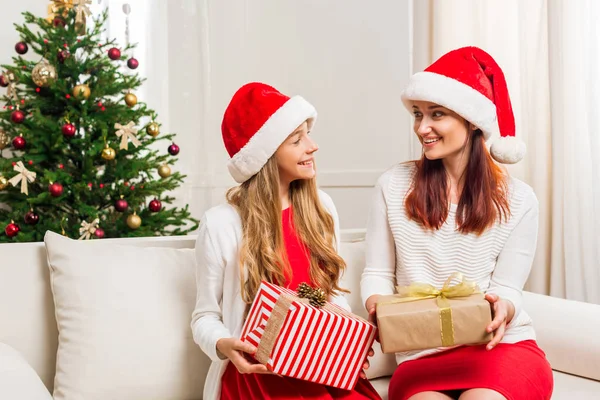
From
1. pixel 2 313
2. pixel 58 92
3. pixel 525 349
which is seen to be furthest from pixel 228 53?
pixel 525 349

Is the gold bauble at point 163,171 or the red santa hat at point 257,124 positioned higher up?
the red santa hat at point 257,124

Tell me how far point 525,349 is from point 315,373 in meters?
0.62

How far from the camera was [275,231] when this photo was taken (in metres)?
1.86

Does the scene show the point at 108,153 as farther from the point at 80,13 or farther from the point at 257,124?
the point at 257,124

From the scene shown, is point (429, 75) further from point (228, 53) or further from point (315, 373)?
point (228, 53)

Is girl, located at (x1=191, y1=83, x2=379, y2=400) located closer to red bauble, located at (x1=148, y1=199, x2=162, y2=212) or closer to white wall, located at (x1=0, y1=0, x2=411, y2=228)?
red bauble, located at (x1=148, y1=199, x2=162, y2=212)

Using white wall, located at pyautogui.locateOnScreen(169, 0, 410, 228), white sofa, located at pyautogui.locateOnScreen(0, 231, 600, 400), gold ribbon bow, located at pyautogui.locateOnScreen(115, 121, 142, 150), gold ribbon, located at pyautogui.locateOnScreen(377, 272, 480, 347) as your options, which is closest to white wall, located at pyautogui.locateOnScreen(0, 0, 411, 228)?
white wall, located at pyautogui.locateOnScreen(169, 0, 410, 228)

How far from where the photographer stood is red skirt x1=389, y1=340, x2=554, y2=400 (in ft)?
5.63

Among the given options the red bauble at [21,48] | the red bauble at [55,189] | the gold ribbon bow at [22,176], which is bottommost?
the red bauble at [55,189]

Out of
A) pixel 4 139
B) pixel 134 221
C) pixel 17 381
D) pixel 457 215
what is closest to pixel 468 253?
pixel 457 215

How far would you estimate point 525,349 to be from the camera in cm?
185

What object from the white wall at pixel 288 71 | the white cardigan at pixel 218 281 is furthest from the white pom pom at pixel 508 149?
the white wall at pixel 288 71

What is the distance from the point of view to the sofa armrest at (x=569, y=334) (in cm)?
211

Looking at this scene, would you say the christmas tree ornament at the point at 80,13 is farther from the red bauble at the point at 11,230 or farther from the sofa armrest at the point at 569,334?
the sofa armrest at the point at 569,334
